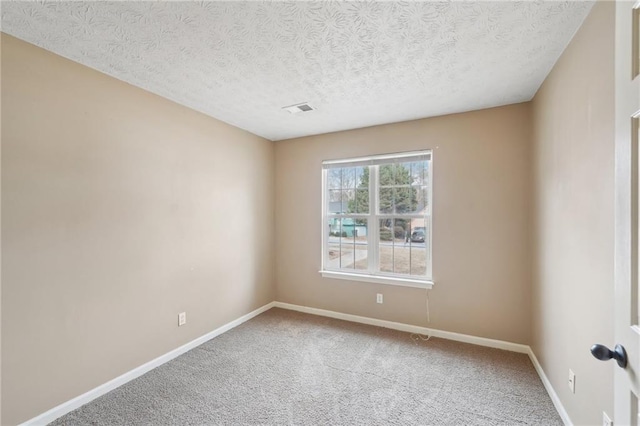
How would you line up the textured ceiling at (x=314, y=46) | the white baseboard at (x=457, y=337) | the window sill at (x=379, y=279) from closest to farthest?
the textured ceiling at (x=314, y=46), the white baseboard at (x=457, y=337), the window sill at (x=379, y=279)

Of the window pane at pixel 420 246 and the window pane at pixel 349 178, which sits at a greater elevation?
the window pane at pixel 349 178

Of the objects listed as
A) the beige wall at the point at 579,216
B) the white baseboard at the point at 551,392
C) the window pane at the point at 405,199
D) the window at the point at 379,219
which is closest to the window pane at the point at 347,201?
the window at the point at 379,219

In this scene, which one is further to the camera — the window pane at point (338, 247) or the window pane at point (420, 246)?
the window pane at point (338, 247)

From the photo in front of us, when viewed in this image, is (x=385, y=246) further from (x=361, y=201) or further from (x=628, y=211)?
(x=628, y=211)

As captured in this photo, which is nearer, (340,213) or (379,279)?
(379,279)

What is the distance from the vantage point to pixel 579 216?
1.63 m

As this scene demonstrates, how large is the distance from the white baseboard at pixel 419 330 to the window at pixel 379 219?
50cm

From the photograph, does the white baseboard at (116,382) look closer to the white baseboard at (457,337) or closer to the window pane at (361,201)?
the white baseboard at (457,337)

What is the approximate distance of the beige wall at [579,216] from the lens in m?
1.34

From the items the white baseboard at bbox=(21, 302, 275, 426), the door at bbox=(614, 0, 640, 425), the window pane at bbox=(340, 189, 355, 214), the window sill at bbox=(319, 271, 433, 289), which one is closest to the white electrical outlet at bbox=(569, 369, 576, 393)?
the door at bbox=(614, 0, 640, 425)

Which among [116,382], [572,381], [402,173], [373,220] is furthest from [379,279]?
[116,382]

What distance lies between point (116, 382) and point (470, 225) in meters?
3.51

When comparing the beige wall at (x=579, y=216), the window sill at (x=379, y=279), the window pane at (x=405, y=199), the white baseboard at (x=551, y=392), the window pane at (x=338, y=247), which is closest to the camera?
the beige wall at (x=579, y=216)

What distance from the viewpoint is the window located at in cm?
322
